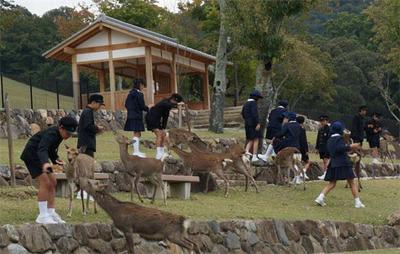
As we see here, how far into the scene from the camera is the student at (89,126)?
13562 mm

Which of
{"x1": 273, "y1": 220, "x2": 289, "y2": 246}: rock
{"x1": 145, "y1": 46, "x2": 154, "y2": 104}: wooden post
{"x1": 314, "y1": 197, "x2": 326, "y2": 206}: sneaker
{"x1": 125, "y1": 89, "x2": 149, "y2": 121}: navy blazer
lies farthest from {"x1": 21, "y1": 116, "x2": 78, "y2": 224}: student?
{"x1": 145, "y1": 46, "x2": 154, "y2": 104}: wooden post

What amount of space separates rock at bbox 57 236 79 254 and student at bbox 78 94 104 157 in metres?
2.81

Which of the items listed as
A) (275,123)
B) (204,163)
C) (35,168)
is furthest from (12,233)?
(275,123)

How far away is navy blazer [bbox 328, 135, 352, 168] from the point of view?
1756cm

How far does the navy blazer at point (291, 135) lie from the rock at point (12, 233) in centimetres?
1055

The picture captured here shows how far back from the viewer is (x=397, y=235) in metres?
16.5

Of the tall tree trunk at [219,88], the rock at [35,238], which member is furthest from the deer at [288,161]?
the tall tree trunk at [219,88]

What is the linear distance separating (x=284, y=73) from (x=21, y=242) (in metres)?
37.7

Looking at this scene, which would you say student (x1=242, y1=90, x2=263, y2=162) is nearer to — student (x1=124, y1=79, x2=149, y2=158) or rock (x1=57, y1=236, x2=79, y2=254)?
student (x1=124, y1=79, x2=149, y2=158)

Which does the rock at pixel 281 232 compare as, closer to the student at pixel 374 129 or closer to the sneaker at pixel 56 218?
the sneaker at pixel 56 218

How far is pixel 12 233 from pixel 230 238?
4.55 meters

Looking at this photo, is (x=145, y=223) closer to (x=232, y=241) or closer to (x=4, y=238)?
(x=4, y=238)

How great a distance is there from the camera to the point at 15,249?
10391 mm

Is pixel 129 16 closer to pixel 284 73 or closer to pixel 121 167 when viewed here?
pixel 284 73
